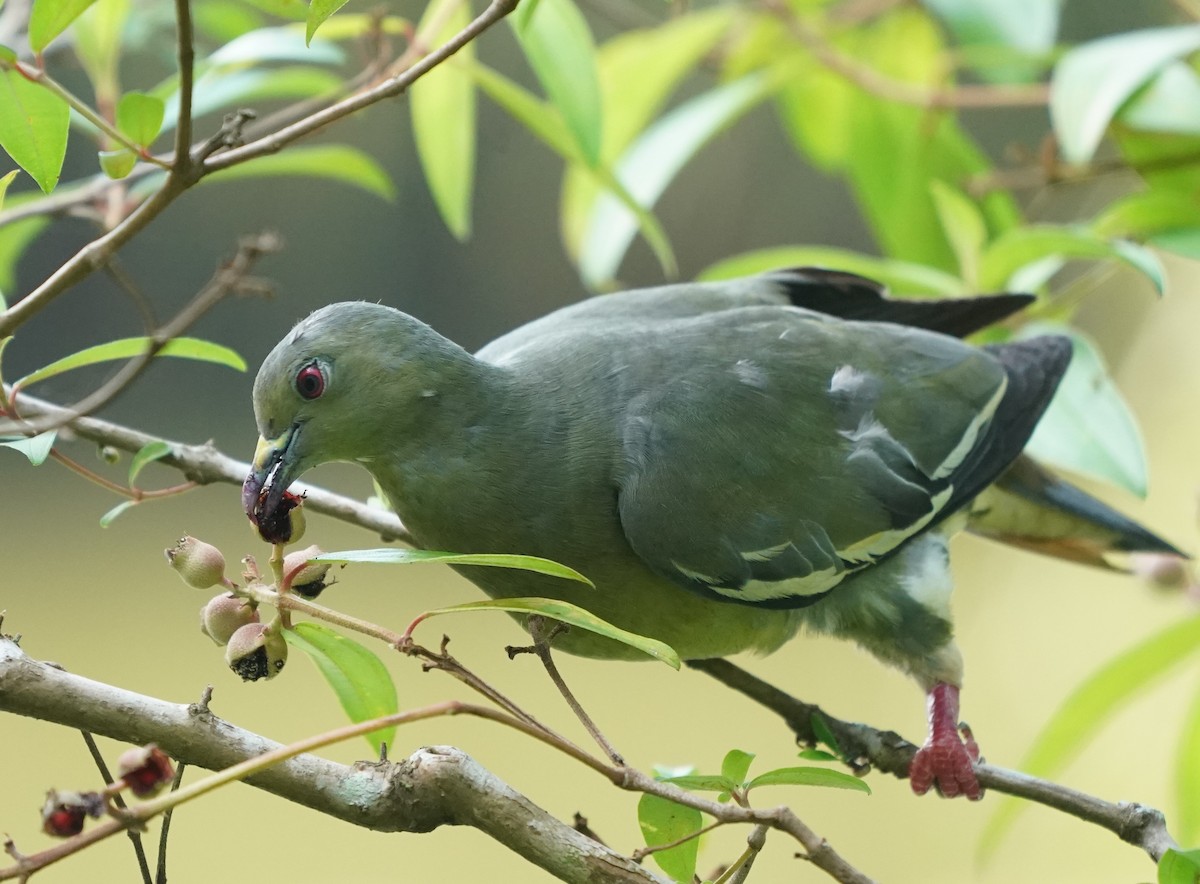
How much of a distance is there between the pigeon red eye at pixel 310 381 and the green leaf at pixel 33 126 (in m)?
0.34

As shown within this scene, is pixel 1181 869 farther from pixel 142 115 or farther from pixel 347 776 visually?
pixel 142 115

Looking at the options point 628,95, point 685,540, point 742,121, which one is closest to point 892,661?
point 685,540

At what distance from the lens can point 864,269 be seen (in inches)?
74.9

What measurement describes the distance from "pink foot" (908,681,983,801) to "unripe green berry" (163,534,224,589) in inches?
38.0

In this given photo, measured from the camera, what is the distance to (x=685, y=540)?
4.51 ft

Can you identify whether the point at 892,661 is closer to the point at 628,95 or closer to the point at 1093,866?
the point at 628,95

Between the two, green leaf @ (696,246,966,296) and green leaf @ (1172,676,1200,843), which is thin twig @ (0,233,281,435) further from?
green leaf @ (1172,676,1200,843)

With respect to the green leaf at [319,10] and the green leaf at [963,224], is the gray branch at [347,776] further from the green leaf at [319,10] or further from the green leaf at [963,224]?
the green leaf at [963,224]

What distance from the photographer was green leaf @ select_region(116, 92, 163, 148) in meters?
0.97

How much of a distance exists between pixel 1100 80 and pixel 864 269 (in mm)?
417

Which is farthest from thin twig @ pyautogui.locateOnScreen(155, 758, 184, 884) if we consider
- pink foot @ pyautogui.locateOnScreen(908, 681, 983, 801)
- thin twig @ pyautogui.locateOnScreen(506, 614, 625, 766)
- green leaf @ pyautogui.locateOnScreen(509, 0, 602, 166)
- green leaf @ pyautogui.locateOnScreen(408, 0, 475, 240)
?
green leaf @ pyautogui.locateOnScreen(408, 0, 475, 240)

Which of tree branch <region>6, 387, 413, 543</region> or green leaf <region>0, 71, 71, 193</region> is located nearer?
green leaf <region>0, 71, 71, 193</region>

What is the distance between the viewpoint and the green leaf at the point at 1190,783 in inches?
69.6

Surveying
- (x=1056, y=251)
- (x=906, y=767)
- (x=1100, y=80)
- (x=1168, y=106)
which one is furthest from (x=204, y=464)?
(x=1168, y=106)
